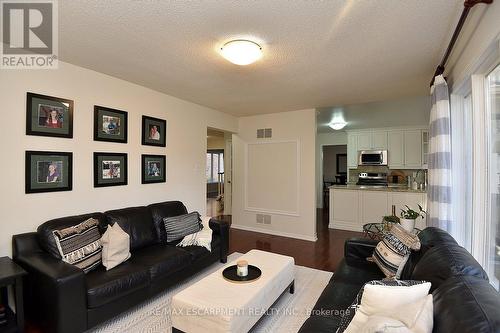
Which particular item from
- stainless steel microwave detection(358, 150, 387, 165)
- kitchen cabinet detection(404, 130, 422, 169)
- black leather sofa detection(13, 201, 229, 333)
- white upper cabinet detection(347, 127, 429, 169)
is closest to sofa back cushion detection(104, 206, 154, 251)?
black leather sofa detection(13, 201, 229, 333)

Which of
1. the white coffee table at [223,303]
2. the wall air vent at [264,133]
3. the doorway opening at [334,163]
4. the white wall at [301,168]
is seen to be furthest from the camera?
the doorway opening at [334,163]

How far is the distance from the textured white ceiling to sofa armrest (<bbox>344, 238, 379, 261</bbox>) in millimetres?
1877

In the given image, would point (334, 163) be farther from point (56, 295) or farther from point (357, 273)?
point (56, 295)

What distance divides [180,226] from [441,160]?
299 cm

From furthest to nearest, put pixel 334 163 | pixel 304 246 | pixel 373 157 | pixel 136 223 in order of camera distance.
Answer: pixel 334 163 < pixel 373 157 < pixel 304 246 < pixel 136 223

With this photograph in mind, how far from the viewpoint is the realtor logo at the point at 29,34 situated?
178 centimetres

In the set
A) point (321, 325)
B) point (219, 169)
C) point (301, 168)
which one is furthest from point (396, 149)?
point (219, 169)

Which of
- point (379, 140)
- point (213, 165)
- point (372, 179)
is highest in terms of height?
point (379, 140)

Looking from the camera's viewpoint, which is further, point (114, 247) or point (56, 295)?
point (114, 247)

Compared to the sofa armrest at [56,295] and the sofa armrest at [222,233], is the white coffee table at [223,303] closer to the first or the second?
the sofa armrest at [56,295]

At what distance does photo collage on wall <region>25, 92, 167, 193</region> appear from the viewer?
7.92 feet

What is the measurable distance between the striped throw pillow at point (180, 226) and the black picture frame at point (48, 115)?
1.49 m

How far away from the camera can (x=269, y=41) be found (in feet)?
7.16

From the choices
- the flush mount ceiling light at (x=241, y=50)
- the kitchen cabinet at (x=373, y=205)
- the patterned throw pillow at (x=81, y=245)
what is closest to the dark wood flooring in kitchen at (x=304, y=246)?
the kitchen cabinet at (x=373, y=205)
